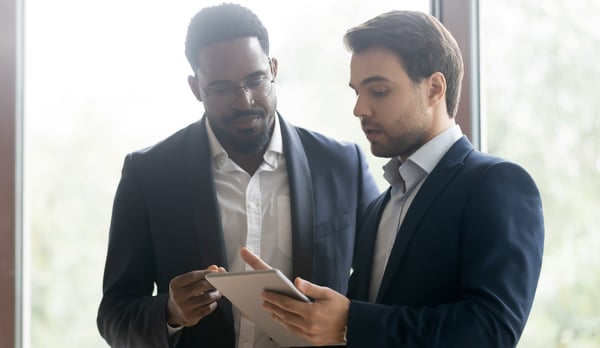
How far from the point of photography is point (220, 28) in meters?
2.15

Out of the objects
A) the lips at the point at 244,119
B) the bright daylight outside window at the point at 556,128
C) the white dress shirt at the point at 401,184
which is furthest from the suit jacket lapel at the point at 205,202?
the bright daylight outside window at the point at 556,128

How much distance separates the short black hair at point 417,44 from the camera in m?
1.75

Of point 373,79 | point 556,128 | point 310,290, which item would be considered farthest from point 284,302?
point 556,128

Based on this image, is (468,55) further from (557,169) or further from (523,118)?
(557,169)

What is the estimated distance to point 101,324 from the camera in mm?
2146

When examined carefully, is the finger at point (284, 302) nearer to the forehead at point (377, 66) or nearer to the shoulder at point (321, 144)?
the forehead at point (377, 66)

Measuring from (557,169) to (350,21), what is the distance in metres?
0.83

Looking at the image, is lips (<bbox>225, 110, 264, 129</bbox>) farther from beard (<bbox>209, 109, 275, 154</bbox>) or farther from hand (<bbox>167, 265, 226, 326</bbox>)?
hand (<bbox>167, 265, 226, 326</bbox>)

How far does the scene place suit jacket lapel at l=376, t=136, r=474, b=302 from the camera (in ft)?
5.48

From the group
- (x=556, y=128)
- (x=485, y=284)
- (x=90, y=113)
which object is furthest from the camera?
(x=90, y=113)

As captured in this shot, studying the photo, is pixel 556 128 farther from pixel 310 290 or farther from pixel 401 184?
pixel 310 290

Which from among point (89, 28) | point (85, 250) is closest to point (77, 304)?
point (85, 250)

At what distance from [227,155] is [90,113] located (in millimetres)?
875

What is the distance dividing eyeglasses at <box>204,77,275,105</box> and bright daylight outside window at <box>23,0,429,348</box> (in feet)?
2.17
